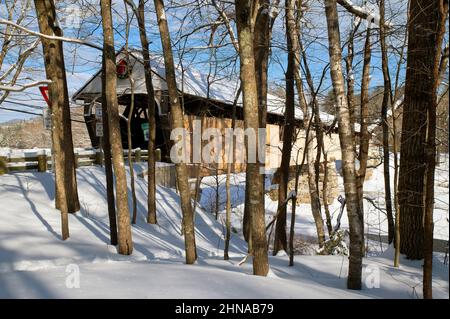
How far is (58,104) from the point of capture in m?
7.53

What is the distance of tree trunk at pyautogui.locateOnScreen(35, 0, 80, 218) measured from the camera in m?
6.59

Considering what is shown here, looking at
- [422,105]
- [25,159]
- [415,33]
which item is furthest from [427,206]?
[25,159]

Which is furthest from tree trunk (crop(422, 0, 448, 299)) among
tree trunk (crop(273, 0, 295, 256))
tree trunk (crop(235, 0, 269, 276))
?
tree trunk (crop(273, 0, 295, 256))

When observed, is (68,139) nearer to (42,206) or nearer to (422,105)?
(42,206)

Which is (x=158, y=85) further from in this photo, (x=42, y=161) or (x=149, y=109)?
(x=42, y=161)

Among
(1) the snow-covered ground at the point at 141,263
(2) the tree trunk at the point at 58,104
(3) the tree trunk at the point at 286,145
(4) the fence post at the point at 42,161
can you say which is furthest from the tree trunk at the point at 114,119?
(4) the fence post at the point at 42,161

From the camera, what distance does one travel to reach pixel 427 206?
4320 mm

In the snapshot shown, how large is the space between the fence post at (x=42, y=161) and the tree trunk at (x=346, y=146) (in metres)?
8.35

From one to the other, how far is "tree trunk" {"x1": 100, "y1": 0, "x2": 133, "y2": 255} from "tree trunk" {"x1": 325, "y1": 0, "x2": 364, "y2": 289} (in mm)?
3561

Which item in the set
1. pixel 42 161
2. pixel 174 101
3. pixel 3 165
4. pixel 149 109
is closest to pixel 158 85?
pixel 149 109

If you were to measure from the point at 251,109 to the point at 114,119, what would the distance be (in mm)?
2825

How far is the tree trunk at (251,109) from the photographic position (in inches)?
184

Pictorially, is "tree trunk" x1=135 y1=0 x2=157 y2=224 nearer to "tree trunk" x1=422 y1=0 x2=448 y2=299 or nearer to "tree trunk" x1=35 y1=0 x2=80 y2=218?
"tree trunk" x1=35 y1=0 x2=80 y2=218

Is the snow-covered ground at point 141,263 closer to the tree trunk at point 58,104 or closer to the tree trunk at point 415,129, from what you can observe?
the tree trunk at point 415,129
